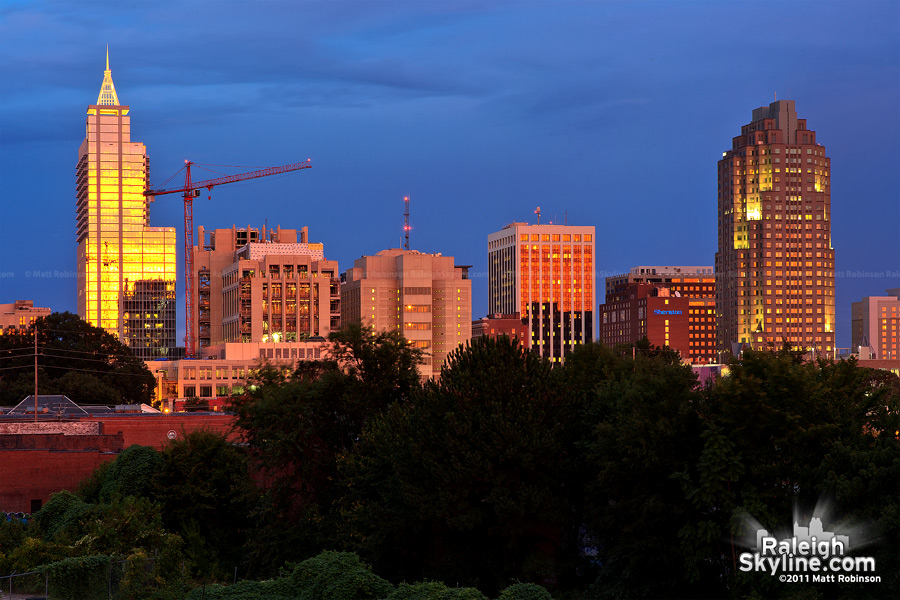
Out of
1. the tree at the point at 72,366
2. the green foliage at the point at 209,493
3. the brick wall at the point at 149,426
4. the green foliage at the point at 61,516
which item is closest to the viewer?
the green foliage at the point at 61,516

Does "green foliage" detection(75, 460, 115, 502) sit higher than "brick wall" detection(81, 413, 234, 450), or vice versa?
"brick wall" detection(81, 413, 234, 450)

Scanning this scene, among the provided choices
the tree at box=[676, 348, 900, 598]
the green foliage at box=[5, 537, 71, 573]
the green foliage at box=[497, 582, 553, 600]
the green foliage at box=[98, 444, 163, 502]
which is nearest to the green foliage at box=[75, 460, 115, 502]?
the green foliage at box=[98, 444, 163, 502]

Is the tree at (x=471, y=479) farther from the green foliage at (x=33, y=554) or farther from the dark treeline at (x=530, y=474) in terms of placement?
the green foliage at (x=33, y=554)

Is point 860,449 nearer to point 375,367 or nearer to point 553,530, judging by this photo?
point 553,530

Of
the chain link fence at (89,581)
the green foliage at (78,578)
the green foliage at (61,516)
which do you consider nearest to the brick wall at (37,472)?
the green foliage at (61,516)

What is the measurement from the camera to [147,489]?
2447 inches

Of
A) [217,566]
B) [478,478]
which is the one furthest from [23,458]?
[478,478]

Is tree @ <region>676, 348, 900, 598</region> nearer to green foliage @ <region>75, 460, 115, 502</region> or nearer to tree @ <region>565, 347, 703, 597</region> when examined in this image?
tree @ <region>565, 347, 703, 597</region>

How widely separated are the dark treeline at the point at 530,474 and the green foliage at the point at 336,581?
8.74 meters

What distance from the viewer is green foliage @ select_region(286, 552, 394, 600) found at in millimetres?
40500

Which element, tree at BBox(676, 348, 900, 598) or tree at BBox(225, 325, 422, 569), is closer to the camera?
tree at BBox(676, 348, 900, 598)

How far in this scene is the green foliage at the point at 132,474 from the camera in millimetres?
61969

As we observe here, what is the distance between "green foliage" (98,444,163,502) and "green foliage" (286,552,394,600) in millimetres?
21788

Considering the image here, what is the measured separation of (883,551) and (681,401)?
11499 millimetres
